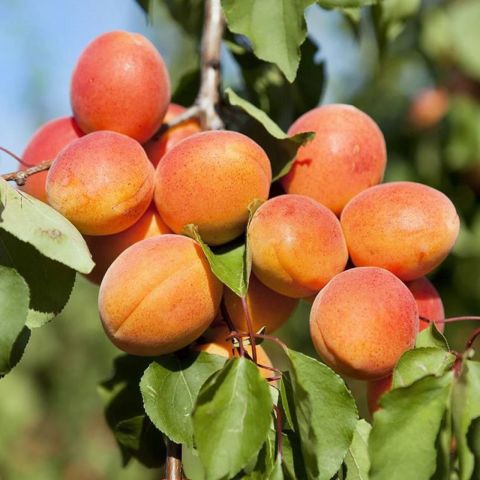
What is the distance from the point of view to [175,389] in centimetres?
73

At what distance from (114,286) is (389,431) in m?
0.28

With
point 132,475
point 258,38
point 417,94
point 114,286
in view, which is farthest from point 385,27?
point 132,475

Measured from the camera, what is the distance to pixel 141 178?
0.77 metres

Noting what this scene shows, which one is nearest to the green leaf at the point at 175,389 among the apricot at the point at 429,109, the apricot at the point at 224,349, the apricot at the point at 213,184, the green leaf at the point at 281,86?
the apricot at the point at 224,349

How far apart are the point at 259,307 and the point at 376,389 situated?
0.15 meters

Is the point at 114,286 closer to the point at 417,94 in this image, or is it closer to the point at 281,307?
the point at 281,307

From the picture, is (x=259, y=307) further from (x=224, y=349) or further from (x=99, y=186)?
(x=99, y=186)

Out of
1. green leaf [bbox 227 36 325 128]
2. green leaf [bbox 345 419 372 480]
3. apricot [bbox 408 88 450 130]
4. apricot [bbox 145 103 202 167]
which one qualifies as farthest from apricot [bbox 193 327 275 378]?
apricot [bbox 408 88 450 130]

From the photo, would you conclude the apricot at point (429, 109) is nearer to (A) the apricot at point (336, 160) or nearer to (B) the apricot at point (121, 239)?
(A) the apricot at point (336, 160)

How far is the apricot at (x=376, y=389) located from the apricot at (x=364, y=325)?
0.20ft

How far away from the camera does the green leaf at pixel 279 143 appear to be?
2.73 feet

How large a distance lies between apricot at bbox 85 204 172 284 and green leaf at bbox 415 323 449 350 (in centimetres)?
27

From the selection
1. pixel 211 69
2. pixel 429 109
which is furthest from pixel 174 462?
pixel 429 109

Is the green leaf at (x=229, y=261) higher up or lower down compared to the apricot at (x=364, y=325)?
higher up
